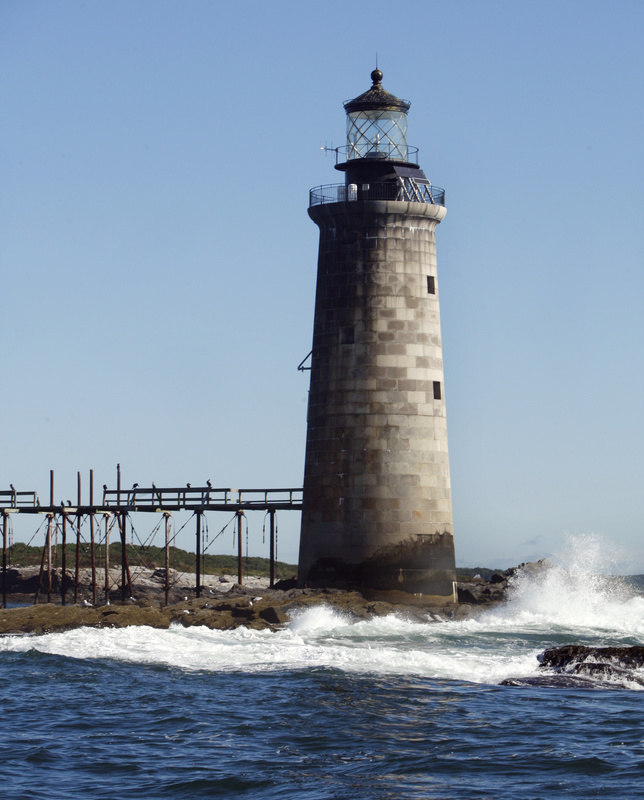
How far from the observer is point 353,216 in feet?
121

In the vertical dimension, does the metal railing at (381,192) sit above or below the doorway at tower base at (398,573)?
above

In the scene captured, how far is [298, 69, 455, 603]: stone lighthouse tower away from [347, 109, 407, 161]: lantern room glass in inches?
11.2

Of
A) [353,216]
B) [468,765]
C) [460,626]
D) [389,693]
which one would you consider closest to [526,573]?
[460,626]

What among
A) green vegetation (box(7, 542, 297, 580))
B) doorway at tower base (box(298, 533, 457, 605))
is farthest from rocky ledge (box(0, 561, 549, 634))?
green vegetation (box(7, 542, 297, 580))

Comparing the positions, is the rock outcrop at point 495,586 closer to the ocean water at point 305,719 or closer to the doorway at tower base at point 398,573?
the doorway at tower base at point 398,573

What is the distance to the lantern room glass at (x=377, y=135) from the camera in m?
38.0

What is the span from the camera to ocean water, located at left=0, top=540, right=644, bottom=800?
54.6 ft

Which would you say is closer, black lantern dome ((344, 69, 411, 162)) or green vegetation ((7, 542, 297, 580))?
black lantern dome ((344, 69, 411, 162))

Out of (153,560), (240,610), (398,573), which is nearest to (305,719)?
(240,610)

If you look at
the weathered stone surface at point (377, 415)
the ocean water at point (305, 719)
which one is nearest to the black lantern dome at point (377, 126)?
the weathered stone surface at point (377, 415)

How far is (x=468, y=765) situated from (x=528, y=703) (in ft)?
14.7

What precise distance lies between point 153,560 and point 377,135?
35707 mm

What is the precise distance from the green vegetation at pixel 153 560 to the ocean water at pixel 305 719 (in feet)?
104

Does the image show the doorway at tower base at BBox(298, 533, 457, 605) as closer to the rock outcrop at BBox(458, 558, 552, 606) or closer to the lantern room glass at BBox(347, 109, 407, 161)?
the rock outcrop at BBox(458, 558, 552, 606)
